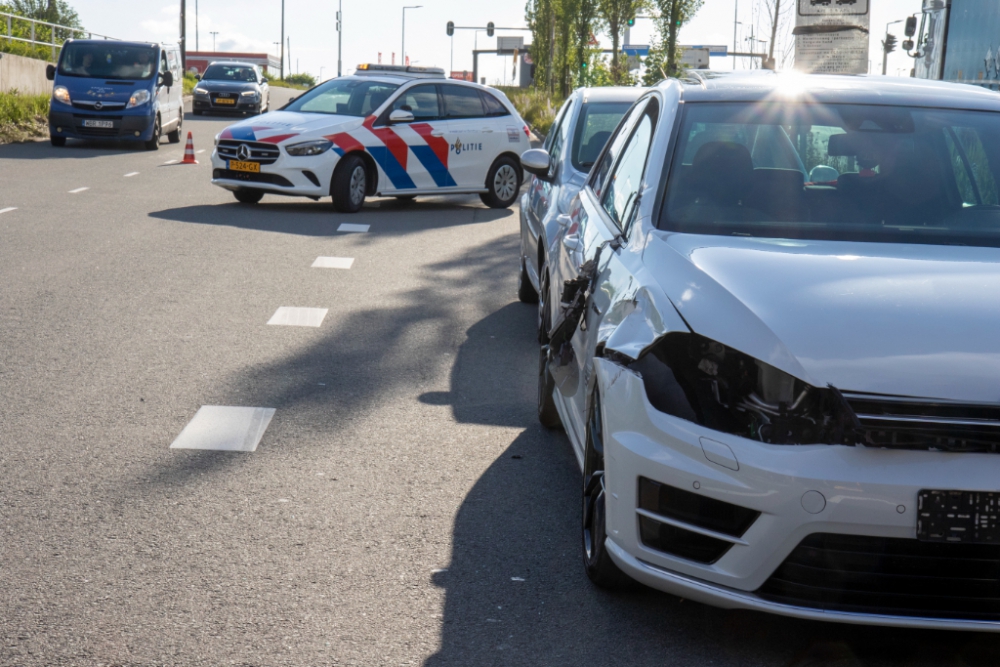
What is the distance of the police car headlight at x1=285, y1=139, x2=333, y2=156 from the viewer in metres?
13.6

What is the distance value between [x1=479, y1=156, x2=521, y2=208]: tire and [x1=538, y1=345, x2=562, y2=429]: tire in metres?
10.5

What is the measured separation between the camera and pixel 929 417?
2.74m

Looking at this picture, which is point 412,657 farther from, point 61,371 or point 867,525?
point 61,371

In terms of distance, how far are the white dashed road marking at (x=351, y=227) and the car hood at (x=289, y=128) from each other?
142 centimetres

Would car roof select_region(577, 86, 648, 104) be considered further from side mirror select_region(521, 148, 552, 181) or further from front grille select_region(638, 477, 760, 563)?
front grille select_region(638, 477, 760, 563)

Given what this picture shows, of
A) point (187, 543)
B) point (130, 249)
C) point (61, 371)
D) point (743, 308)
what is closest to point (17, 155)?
point (130, 249)

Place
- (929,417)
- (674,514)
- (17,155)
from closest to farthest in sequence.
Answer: (929,417), (674,514), (17,155)

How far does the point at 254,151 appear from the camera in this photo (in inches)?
543

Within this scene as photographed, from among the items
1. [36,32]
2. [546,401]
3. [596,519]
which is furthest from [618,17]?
[596,519]

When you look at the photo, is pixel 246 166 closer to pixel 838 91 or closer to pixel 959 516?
pixel 838 91

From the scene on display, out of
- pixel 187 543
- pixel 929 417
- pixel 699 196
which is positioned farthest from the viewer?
pixel 699 196

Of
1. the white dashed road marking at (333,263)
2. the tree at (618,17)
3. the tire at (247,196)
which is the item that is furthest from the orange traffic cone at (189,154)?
the tree at (618,17)

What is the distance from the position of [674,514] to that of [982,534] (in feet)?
2.35

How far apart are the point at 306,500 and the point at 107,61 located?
19.4 meters
